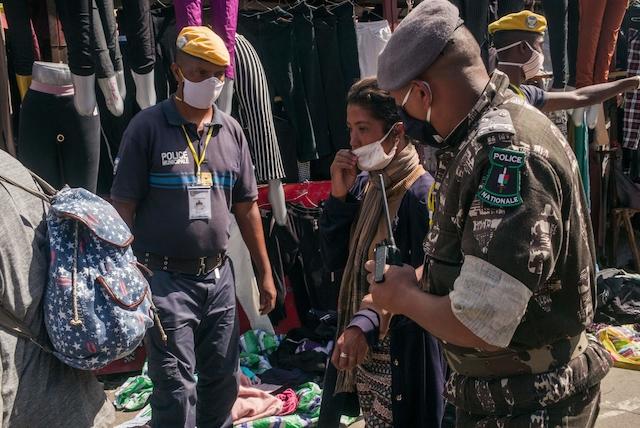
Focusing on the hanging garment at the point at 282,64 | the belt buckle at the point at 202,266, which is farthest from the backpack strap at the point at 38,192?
the hanging garment at the point at 282,64

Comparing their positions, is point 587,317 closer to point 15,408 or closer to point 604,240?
point 15,408

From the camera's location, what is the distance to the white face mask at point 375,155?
2645 millimetres

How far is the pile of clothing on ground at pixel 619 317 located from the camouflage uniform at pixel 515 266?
3.67 metres

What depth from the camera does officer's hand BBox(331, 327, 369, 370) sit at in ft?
7.02

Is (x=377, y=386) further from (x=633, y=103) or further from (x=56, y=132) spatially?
(x=633, y=103)

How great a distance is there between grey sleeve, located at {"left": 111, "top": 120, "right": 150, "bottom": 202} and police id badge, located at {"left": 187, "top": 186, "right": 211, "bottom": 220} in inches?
8.4

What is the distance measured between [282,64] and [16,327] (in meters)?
3.42

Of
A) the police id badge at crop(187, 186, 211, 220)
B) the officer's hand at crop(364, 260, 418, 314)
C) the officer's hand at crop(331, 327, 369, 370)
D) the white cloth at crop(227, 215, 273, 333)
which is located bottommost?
the white cloth at crop(227, 215, 273, 333)

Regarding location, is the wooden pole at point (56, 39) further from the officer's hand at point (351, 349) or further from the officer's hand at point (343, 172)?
the officer's hand at point (351, 349)

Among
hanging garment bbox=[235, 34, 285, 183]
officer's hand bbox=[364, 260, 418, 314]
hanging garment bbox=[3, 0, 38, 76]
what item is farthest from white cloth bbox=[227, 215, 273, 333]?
officer's hand bbox=[364, 260, 418, 314]

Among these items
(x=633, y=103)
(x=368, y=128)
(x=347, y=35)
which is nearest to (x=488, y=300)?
(x=368, y=128)

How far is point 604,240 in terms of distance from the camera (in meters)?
6.86

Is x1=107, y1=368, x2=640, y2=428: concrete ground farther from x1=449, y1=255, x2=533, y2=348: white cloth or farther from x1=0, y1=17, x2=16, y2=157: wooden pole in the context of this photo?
x1=449, y1=255, x2=533, y2=348: white cloth

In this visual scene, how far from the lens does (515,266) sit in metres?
1.45
